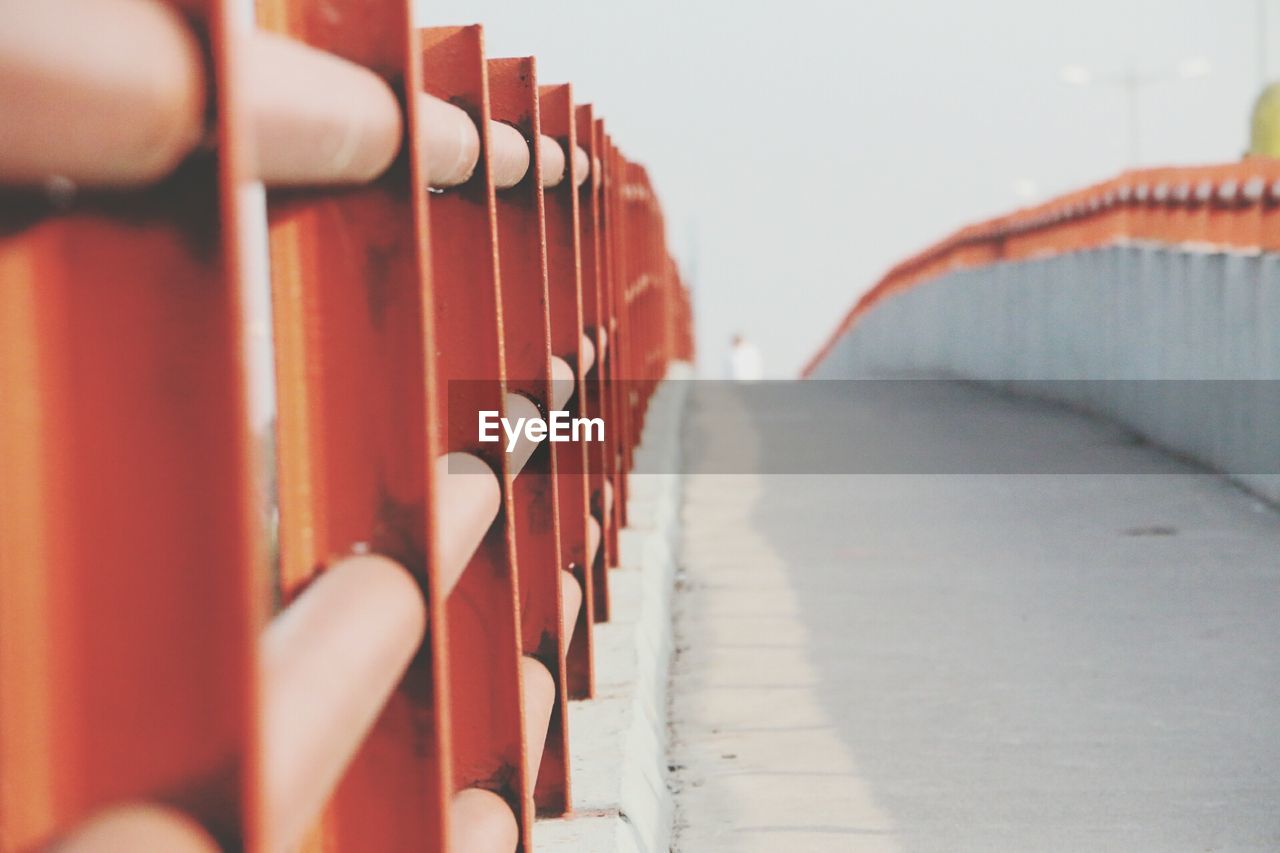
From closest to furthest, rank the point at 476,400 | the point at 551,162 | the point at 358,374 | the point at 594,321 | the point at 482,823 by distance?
the point at 358,374 → the point at 482,823 → the point at 476,400 → the point at 551,162 → the point at 594,321

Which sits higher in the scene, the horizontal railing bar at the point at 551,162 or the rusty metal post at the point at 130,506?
the horizontal railing bar at the point at 551,162

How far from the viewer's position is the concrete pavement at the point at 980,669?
3.89m

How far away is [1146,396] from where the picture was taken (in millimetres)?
9836

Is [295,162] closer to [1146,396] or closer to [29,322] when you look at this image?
[29,322]

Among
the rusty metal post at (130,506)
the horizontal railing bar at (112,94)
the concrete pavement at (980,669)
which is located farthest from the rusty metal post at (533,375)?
the rusty metal post at (130,506)

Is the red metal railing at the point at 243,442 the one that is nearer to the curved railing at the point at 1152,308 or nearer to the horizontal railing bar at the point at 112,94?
the horizontal railing bar at the point at 112,94

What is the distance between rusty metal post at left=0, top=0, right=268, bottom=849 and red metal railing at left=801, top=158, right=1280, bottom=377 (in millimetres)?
7067

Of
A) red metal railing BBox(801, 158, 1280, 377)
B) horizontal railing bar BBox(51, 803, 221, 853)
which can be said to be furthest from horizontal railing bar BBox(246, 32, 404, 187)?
red metal railing BBox(801, 158, 1280, 377)

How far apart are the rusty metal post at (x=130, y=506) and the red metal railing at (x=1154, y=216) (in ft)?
23.2

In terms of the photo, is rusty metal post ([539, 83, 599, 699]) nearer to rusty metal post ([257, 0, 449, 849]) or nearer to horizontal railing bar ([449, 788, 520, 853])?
horizontal railing bar ([449, 788, 520, 853])

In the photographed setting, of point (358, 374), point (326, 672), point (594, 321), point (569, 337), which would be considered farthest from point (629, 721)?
point (326, 672)

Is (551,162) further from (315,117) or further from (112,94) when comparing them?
(112,94)

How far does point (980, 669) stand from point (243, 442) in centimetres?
442

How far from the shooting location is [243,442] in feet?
2.89
